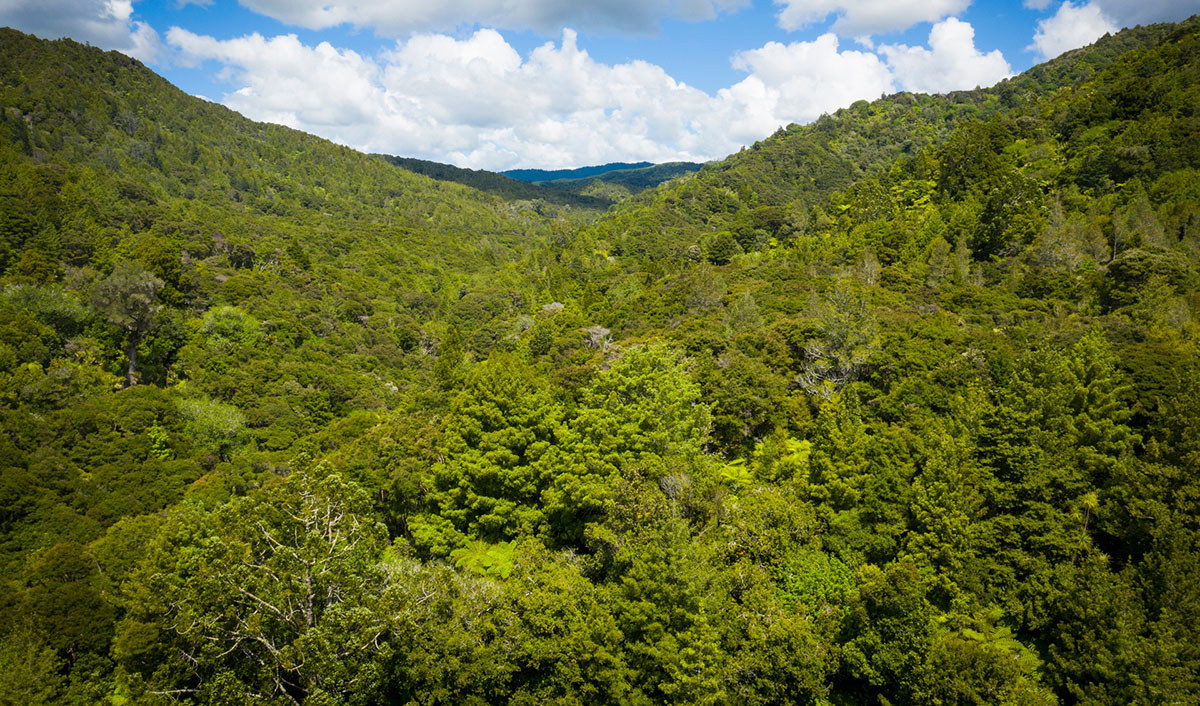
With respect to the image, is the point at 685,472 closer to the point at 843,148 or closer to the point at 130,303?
the point at 130,303

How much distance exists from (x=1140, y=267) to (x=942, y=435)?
25.8m

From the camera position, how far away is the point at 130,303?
195 feet

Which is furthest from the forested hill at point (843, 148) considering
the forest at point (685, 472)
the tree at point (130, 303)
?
the tree at point (130, 303)

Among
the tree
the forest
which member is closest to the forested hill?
the forest

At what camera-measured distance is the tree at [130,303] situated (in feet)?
193

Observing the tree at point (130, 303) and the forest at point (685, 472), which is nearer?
the forest at point (685, 472)

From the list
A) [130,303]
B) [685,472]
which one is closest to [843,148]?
[130,303]

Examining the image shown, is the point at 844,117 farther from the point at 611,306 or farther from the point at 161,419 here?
the point at 161,419

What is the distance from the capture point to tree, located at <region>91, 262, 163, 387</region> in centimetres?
5872

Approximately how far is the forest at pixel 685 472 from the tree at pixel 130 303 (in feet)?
1.07

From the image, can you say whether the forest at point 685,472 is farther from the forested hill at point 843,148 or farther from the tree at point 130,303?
the forested hill at point 843,148

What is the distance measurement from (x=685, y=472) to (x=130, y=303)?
6195 cm

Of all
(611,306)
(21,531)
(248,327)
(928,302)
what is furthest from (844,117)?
(21,531)

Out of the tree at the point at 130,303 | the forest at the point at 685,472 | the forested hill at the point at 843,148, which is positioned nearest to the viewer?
the forest at the point at 685,472
